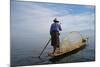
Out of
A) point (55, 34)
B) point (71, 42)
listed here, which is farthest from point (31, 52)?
point (71, 42)

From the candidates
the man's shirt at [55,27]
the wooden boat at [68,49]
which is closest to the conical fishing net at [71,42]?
the wooden boat at [68,49]

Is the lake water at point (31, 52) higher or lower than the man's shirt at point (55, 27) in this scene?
lower

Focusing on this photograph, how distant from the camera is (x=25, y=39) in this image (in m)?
2.15

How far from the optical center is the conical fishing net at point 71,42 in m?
2.30

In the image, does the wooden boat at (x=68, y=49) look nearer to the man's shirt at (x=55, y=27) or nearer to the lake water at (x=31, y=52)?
the lake water at (x=31, y=52)

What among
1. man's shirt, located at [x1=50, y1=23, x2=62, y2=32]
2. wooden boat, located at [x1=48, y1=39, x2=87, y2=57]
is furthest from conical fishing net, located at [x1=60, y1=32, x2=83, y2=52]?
man's shirt, located at [x1=50, y1=23, x2=62, y2=32]

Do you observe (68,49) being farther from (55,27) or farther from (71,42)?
(55,27)

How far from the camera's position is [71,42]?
2.34 m

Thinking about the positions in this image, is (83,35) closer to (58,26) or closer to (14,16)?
(58,26)

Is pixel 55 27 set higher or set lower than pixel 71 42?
higher

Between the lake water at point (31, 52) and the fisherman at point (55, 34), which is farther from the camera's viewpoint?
the fisherman at point (55, 34)

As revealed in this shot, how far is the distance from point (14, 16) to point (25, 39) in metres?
0.27

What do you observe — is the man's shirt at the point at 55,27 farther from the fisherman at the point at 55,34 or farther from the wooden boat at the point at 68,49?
the wooden boat at the point at 68,49

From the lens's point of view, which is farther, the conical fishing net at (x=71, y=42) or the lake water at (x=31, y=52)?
the conical fishing net at (x=71, y=42)
